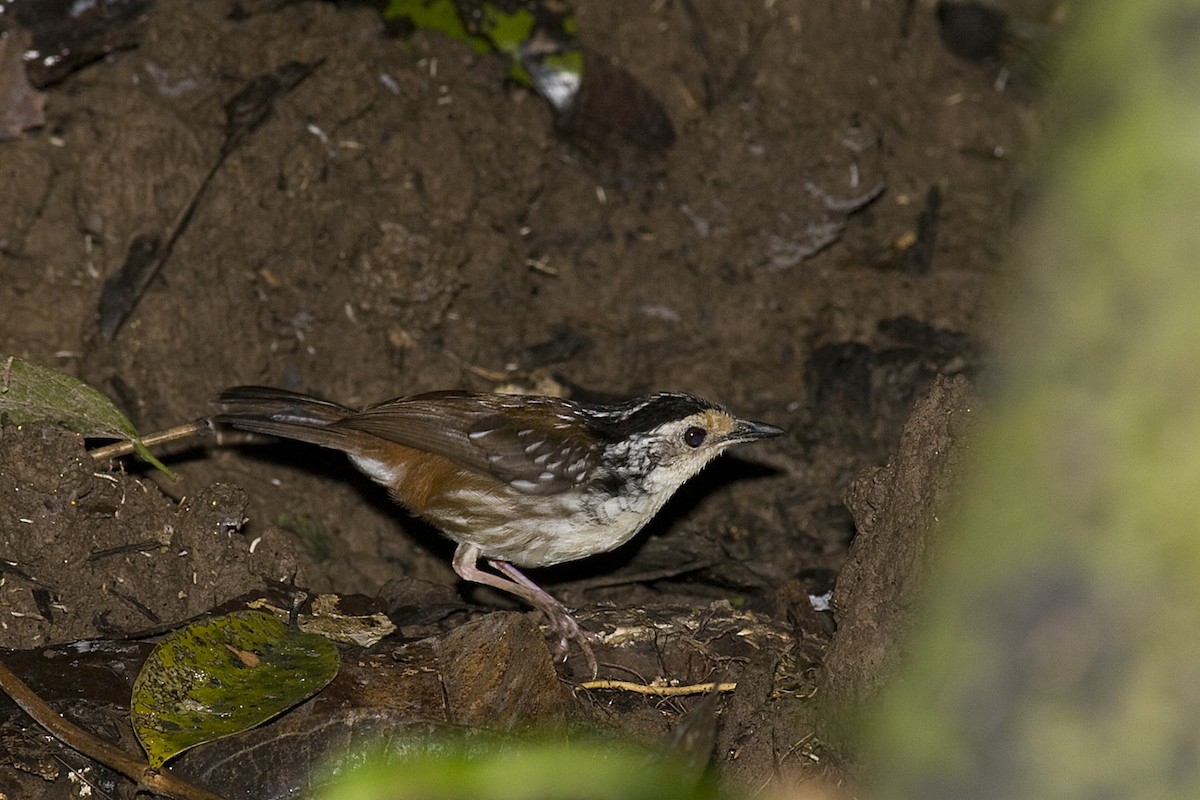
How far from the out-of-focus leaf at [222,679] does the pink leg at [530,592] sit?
951mm

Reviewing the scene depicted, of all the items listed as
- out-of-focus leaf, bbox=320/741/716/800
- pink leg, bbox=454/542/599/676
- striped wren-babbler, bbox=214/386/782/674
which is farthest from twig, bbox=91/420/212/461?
out-of-focus leaf, bbox=320/741/716/800

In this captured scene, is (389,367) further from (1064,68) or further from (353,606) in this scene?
(1064,68)

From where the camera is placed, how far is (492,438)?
17.3 ft

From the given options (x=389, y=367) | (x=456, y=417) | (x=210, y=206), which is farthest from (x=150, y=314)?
(x=456, y=417)

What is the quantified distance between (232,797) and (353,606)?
113cm

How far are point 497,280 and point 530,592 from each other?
6.95ft

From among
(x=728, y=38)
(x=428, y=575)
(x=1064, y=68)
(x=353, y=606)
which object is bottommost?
(x=428, y=575)

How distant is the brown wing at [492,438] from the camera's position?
205 inches

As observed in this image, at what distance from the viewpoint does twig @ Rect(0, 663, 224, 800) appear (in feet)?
11.9

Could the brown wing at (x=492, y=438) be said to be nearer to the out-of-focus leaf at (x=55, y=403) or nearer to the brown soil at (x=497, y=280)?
the brown soil at (x=497, y=280)

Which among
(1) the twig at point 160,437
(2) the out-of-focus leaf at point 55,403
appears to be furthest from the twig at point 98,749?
(1) the twig at point 160,437

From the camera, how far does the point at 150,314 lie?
19.2 ft

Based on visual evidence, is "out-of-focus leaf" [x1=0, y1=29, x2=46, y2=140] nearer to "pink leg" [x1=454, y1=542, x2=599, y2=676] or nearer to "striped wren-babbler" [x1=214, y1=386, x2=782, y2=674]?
"striped wren-babbler" [x1=214, y1=386, x2=782, y2=674]

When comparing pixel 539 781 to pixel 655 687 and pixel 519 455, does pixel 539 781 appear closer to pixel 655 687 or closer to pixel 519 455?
pixel 655 687
